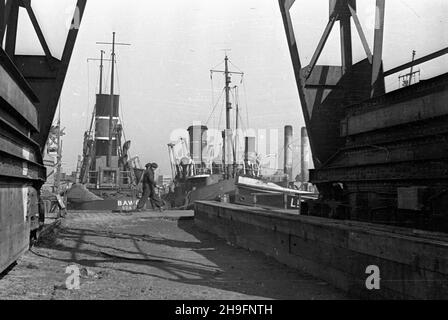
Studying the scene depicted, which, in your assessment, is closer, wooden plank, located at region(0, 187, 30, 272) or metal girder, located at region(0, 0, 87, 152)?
wooden plank, located at region(0, 187, 30, 272)

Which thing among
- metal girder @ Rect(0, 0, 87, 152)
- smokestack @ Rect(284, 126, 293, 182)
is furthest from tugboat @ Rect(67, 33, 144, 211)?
metal girder @ Rect(0, 0, 87, 152)

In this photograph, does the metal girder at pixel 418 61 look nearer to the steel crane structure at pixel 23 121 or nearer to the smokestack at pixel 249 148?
the steel crane structure at pixel 23 121

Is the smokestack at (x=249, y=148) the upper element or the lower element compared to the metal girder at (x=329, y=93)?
upper

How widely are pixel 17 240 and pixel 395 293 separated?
13.5 feet

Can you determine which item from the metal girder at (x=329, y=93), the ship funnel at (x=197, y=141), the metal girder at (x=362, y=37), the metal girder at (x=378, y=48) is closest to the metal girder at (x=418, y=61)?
the metal girder at (x=378, y=48)

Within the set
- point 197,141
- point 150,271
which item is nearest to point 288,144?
point 197,141

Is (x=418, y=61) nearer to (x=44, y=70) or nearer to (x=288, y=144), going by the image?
(x=44, y=70)

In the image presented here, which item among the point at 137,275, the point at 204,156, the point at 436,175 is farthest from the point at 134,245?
the point at 204,156

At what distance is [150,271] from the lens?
20.3ft

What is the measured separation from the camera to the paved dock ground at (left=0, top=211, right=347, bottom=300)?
488 centimetres

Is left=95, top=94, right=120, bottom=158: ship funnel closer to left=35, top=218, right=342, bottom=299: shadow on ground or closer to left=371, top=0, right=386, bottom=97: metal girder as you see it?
left=35, top=218, right=342, bottom=299: shadow on ground

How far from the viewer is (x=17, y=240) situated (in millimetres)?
5613

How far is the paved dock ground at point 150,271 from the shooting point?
16.0 feet
